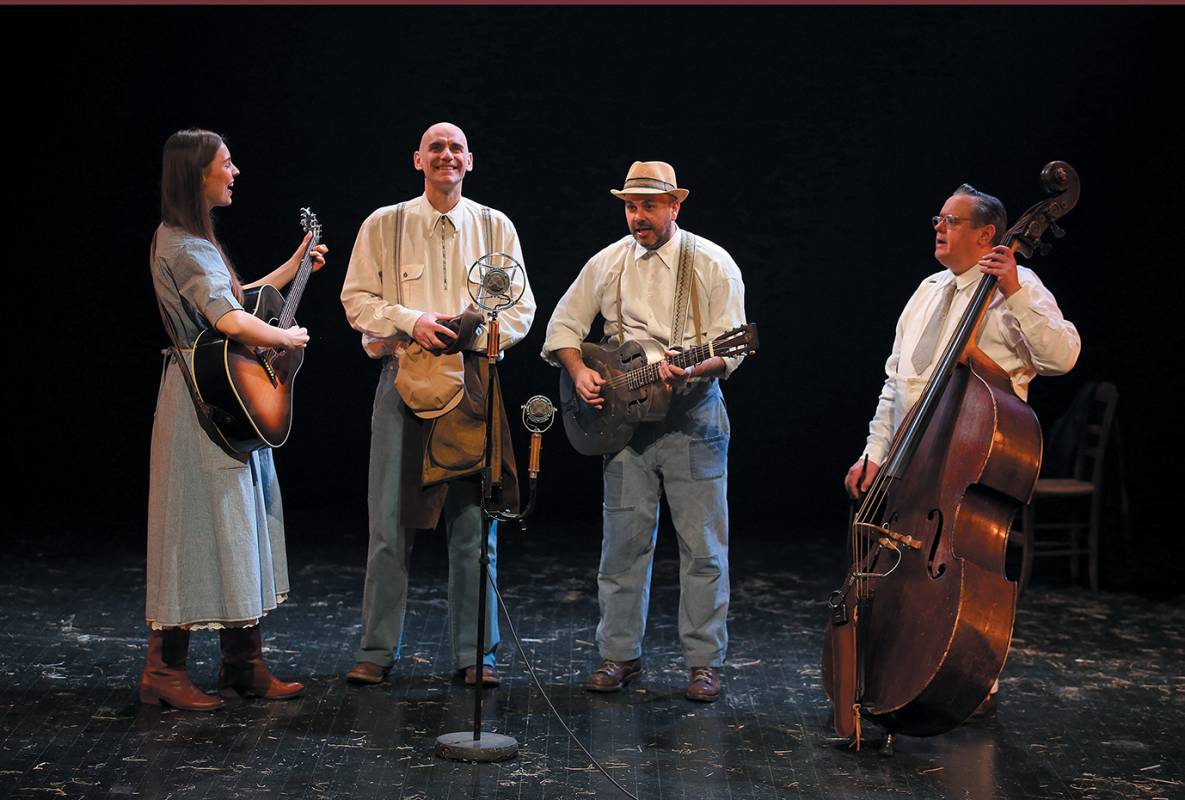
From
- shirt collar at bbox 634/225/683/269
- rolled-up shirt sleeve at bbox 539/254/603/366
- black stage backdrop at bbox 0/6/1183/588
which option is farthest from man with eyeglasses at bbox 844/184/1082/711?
black stage backdrop at bbox 0/6/1183/588

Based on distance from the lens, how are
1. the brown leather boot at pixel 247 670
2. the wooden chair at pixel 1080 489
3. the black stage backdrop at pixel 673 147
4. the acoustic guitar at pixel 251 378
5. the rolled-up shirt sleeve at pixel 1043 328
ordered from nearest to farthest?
the rolled-up shirt sleeve at pixel 1043 328
the acoustic guitar at pixel 251 378
the brown leather boot at pixel 247 670
the wooden chair at pixel 1080 489
the black stage backdrop at pixel 673 147

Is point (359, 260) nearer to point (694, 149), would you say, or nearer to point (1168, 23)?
point (694, 149)

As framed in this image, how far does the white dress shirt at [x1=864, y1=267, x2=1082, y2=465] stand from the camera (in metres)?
3.90

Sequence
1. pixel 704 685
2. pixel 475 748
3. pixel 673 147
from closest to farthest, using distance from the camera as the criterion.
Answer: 1. pixel 475 748
2. pixel 704 685
3. pixel 673 147

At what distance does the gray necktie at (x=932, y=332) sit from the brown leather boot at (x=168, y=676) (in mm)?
2233

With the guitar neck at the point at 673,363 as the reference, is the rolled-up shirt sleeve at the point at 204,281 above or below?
above

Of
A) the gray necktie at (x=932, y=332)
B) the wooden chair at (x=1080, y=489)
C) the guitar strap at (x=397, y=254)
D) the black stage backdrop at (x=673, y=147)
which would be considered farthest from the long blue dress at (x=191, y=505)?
the wooden chair at (x=1080, y=489)

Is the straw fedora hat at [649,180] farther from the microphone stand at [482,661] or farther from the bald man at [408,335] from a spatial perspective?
the microphone stand at [482,661]

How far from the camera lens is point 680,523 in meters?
4.47

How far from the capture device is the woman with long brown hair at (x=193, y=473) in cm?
407

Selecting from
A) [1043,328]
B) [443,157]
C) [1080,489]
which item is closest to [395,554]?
[443,157]

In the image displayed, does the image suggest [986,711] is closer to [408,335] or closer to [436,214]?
[408,335]

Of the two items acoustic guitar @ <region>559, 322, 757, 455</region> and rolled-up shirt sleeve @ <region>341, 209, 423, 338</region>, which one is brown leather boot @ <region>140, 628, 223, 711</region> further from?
acoustic guitar @ <region>559, 322, 757, 455</region>

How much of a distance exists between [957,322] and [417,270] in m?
1.61
